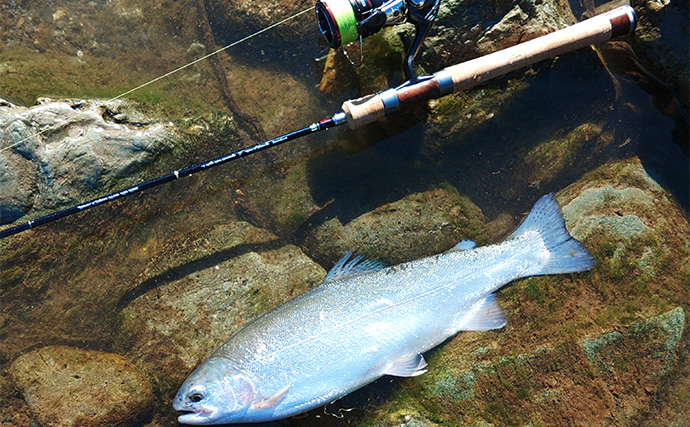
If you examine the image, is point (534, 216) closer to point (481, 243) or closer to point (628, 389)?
point (481, 243)

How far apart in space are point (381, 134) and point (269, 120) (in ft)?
3.78

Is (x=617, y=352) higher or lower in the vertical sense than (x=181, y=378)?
lower

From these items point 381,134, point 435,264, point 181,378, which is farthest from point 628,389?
point 181,378

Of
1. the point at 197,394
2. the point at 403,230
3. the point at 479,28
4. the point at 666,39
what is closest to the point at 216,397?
the point at 197,394

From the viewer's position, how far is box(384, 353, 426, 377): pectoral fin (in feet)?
11.9

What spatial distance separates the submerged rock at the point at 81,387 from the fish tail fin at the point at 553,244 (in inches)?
141

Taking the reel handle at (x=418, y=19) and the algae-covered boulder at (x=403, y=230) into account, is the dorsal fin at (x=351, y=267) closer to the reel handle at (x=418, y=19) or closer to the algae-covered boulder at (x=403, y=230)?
the algae-covered boulder at (x=403, y=230)

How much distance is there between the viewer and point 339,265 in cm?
388

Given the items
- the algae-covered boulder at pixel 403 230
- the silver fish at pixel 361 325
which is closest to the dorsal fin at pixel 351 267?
the silver fish at pixel 361 325

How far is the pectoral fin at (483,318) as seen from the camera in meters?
3.82

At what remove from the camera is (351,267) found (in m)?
3.91

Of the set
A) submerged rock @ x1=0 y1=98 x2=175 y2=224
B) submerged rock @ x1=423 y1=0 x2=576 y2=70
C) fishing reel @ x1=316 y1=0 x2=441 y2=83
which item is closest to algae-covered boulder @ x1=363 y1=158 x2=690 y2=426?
submerged rock @ x1=423 y1=0 x2=576 y2=70

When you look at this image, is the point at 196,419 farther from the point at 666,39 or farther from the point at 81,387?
the point at 666,39

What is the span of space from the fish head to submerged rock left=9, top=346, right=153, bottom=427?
25.2 inches
